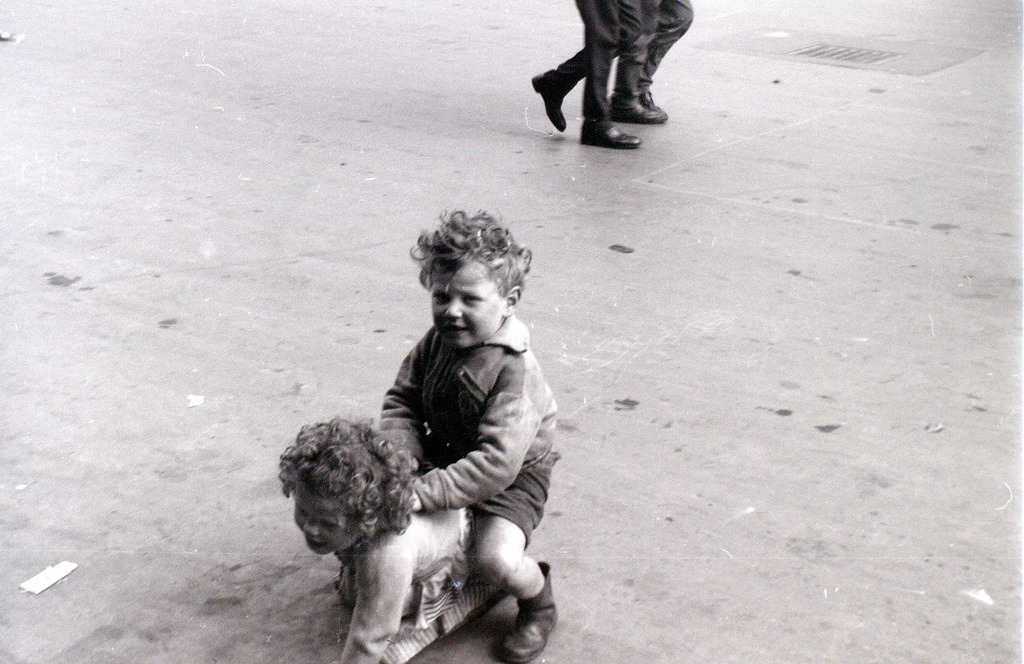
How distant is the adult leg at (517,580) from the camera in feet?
8.19

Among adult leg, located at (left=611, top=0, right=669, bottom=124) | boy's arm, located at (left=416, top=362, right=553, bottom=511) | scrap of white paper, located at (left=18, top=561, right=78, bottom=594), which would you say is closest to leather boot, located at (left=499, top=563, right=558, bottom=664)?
boy's arm, located at (left=416, top=362, right=553, bottom=511)

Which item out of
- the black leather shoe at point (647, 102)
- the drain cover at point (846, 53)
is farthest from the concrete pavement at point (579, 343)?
the drain cover at point (846, 53)

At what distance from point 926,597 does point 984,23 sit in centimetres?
859

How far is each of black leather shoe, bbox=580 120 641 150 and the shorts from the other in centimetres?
407

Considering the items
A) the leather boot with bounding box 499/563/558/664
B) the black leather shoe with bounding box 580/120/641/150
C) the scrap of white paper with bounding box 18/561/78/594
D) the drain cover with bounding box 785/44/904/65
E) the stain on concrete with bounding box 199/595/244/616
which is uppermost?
the drain cover with bounding box 785/44/904/65

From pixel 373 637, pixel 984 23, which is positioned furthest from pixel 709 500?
pixel 984 23

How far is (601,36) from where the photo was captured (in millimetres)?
6508

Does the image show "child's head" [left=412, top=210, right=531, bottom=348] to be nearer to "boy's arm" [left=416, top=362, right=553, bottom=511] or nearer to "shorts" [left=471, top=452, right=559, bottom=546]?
"boy's arm" [left=416, top=362, right=553, bottom=511]

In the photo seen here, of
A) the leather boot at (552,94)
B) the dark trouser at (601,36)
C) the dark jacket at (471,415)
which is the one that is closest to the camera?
the dark jacket at (471,415)

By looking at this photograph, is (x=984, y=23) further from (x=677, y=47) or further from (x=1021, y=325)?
(x=1021, y=325)

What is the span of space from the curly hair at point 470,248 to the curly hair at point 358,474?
15.1 inches

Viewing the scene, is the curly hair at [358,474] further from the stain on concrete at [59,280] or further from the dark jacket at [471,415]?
the stain on concrete at [59,280]

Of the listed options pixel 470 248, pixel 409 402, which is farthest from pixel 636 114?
pixel 470 248

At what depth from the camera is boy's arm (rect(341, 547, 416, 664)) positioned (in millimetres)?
2348
